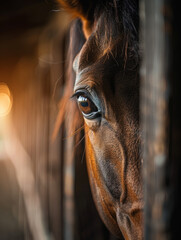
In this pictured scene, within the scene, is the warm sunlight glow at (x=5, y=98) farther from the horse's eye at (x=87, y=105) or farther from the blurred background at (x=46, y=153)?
the horse's eye at (x=87, y=105)

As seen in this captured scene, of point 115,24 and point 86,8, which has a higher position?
point 86,8

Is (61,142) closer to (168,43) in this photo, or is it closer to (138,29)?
(138,29)

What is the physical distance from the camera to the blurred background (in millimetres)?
1183

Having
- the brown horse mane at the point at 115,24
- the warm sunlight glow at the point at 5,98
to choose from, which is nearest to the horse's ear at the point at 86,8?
the brown horse mane at the point at 115,24

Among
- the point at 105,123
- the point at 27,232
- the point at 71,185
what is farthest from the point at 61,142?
the point at 27,232

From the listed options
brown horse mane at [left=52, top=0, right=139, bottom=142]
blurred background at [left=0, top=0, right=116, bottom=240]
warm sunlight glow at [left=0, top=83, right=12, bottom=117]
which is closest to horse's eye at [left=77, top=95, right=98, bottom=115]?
brown horse mane at [left=52, top=0, right=139, bottom=142]

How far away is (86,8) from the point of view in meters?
0.76

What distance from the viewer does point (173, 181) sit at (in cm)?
27

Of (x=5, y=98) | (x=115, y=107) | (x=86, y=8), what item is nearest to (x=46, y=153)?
(x=86, y=8)

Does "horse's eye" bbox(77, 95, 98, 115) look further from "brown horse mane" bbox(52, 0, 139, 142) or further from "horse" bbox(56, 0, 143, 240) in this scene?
"brown horse mane" bbox(52, 0, 139, 142)

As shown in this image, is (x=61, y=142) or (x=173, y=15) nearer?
(x=173, y=15)

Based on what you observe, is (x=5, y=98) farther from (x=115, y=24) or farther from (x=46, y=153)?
(x=115, y=24)

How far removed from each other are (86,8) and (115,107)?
1.35 feet

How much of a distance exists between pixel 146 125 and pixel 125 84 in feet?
0.86
